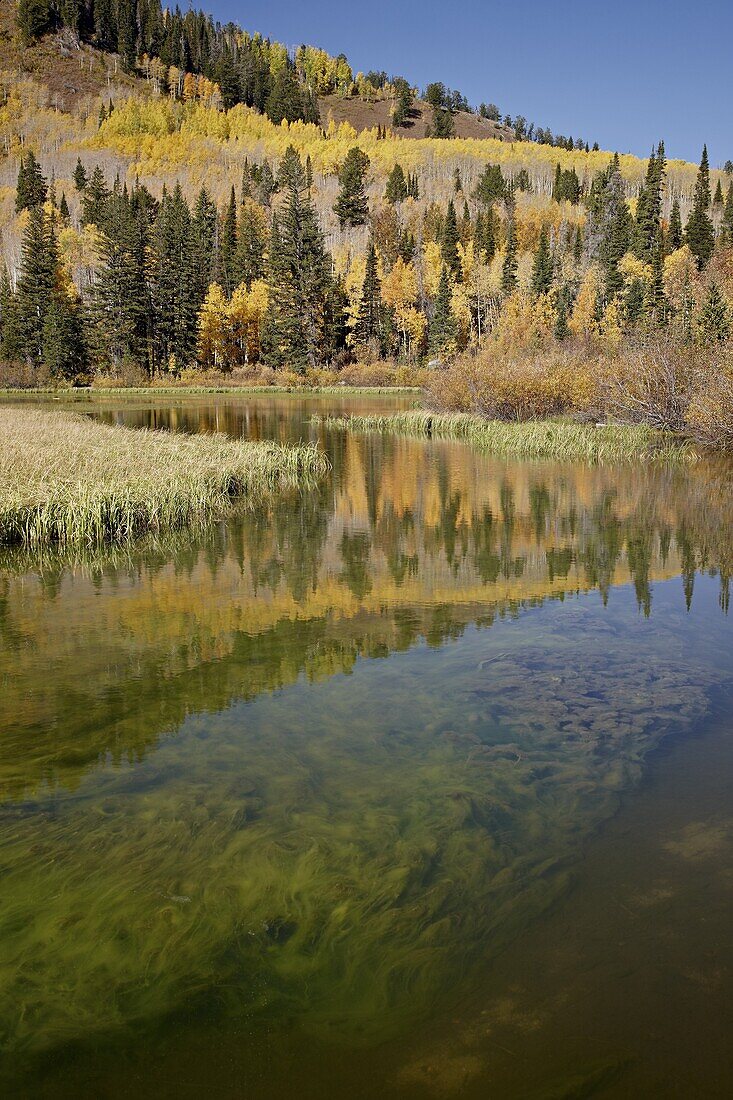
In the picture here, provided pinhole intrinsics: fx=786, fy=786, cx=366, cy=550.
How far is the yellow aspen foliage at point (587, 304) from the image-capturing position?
238 ft

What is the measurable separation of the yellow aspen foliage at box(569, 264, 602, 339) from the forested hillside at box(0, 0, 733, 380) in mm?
308

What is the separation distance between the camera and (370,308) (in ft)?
255

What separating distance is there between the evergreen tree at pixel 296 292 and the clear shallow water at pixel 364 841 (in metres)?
64.0

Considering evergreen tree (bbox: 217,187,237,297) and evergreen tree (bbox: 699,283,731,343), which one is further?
evergreen tree (bbox: 217,187,237,297)

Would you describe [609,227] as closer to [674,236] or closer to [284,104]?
[674,236]

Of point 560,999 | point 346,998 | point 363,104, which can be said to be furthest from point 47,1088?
point 363,104

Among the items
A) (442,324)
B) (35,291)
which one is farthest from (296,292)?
(35,291)

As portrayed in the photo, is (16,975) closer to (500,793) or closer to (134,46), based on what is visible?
(500,793)

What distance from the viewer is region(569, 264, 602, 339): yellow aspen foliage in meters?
72.5

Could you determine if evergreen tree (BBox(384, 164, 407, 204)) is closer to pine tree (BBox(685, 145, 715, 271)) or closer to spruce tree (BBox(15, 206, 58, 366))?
pine tree (BBox(685, 145, 715, 271))

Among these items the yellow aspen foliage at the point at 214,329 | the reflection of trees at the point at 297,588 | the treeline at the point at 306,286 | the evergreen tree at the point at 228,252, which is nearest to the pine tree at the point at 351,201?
the treeline at the point at 306,286

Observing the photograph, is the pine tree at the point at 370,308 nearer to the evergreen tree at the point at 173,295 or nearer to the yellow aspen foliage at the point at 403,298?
the yellow aspen foliage at the point at 403,298

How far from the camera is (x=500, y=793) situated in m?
5.12

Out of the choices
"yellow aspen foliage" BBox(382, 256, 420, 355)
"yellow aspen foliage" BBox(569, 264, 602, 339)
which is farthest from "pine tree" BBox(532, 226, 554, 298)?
"yellow aspen foliage" BBox(382, 256, 420, 355)
